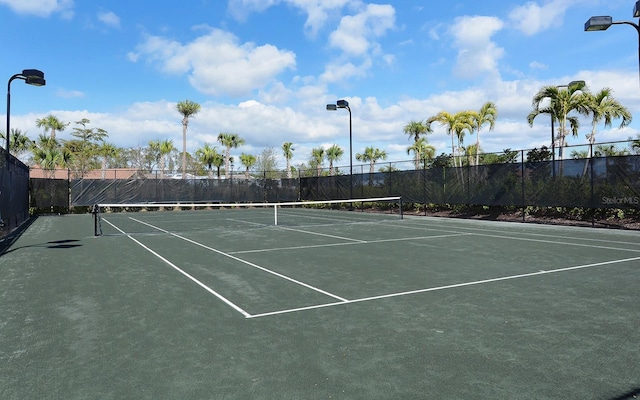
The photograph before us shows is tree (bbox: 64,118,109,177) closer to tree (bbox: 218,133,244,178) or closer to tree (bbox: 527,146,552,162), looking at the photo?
tree (bbox: 218,133,244,178)

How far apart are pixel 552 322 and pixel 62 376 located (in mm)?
5047

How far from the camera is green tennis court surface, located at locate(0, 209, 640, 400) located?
3.59 meters

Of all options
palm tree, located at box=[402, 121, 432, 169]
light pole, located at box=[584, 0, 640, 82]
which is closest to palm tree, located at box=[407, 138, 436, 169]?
palm tree, located at box=[402, 121, 432, 169]

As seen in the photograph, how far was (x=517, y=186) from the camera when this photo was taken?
1920 cm

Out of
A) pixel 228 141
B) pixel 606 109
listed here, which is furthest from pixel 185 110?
pixel 606 109

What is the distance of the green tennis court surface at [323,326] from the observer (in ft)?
11.8

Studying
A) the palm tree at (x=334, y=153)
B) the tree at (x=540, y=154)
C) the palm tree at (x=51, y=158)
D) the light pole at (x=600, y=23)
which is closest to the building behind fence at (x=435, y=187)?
the tree at (x=540, y=154)

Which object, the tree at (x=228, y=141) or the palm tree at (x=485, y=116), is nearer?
the palm tree at (x=485, y=116)

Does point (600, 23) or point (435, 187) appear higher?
point (600, 23)

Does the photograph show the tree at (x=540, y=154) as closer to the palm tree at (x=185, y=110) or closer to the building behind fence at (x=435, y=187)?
the building behind fence at (x=435, y=187)

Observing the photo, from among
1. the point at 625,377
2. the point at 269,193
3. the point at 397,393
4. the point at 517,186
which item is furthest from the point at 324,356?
the point at 269,193

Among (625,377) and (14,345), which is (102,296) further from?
(625,377)

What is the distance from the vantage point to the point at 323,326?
5066mm

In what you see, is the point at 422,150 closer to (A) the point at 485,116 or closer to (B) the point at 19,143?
(A) the point at 485,116
